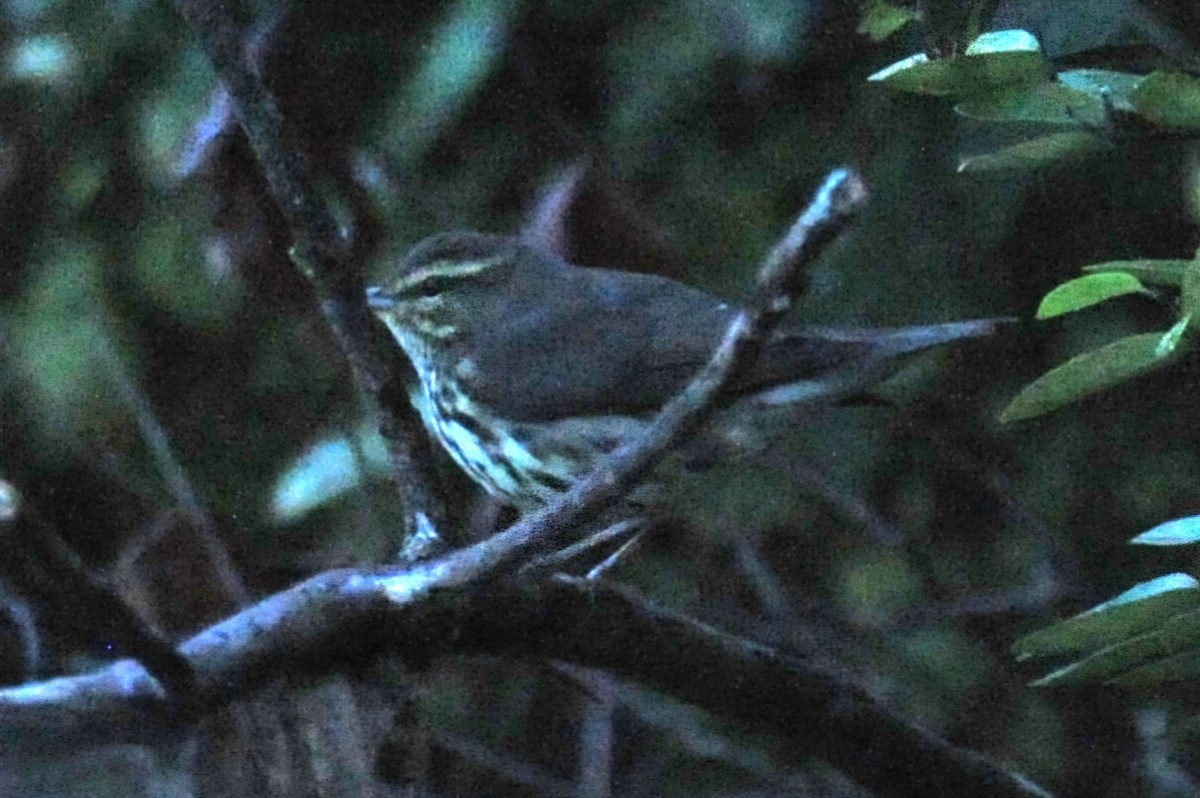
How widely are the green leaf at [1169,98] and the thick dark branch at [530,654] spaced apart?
42cm

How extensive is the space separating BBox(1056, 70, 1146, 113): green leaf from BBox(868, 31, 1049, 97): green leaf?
2cm

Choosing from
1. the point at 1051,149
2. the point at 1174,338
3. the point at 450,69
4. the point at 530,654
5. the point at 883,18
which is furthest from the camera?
the point at 450,69

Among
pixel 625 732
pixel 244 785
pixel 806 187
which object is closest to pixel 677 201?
pixel 806 187

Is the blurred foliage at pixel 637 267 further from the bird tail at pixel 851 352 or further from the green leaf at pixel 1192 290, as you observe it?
the green leaf at pixel 1192 290

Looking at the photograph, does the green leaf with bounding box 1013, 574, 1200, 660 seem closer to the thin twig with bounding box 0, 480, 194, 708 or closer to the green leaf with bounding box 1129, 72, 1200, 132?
the green leaf with bounding box 1129, 72, 1200, 132

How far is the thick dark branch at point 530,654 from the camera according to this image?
0.74m

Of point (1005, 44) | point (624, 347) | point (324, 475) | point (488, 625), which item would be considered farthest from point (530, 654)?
point (1005, 44)

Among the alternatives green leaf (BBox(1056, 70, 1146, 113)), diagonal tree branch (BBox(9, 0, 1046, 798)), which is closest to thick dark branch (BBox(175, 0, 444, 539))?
diagonal tree branch (BBox(9, 0, 1046, 798))

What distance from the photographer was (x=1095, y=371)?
27.0 inches

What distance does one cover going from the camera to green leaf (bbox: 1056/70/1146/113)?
0.69 meters

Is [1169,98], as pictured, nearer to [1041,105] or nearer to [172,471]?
[1041,105]

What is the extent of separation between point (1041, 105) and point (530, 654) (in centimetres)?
44

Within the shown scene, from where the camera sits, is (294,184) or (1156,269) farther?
(294,184)

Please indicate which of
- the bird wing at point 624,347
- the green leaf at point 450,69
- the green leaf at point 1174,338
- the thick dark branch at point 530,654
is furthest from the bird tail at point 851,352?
the green leaf at point 1174,338
